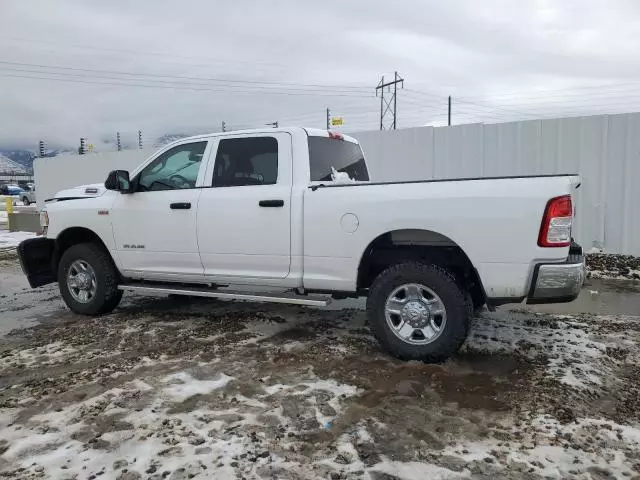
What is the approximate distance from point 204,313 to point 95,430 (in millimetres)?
2862

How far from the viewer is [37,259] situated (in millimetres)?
5871

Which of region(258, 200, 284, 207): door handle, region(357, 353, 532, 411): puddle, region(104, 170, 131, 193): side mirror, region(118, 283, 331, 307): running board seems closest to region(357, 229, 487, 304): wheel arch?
region(118, 283, 331, 307): running board

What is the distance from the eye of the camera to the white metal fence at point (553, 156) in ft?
27.2

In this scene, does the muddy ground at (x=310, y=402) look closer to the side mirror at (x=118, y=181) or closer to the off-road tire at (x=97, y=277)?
the off-road tire at (x=97, y=277)

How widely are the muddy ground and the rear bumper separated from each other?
0.67 metres

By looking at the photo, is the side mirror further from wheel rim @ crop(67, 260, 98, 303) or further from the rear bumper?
the rear bumper

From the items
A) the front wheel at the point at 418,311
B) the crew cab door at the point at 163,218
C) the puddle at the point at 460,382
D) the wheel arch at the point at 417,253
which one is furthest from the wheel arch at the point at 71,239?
the puddle at the point at 460,382

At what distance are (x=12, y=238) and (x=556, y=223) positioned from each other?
14639 mm

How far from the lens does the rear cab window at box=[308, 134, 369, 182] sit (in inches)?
190

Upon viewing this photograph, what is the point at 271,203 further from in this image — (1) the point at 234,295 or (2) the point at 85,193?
(2) the point at 85,193

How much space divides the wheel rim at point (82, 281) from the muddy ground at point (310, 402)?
1.39ft

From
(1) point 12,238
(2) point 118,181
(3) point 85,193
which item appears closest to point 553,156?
(2) point 118,181

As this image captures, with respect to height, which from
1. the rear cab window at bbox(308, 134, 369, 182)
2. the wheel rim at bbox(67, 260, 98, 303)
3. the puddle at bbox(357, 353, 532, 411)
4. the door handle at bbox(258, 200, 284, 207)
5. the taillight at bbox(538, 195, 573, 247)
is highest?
the rear cab window at bbox(308, 134, 369, 182)

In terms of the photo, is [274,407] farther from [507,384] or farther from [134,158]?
[134,158]
